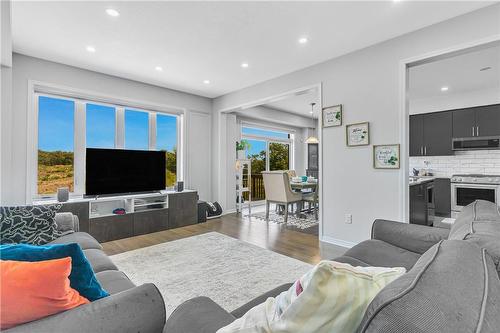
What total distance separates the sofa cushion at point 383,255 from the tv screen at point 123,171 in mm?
3635

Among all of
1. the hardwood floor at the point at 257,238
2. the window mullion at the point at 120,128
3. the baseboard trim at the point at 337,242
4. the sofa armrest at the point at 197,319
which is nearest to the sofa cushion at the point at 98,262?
the sofa armrest at the point at 197,319

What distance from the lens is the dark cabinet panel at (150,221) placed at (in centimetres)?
411

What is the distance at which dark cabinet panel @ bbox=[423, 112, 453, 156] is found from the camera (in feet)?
16.9

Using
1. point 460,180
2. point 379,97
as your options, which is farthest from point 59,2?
point 460,180

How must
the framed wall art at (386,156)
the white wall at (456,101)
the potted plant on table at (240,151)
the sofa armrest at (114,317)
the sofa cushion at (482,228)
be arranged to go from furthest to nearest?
the potted plant on table at (240,151) → the white wall at (456,101) → the framed wall art at (386,156) → the sofa cushion at (482,228) → the sofa armrest at (114,317)

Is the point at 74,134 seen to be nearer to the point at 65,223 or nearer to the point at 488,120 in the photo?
the point at 65,223

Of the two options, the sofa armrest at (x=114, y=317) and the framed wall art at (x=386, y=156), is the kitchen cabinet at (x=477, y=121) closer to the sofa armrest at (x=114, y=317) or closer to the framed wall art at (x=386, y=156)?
the framed wall art at (x=386, y=156)

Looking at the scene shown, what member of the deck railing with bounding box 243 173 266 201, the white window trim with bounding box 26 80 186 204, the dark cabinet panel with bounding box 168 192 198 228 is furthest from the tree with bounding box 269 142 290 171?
the dark cabinet panel with bounding box 168 192 198 228

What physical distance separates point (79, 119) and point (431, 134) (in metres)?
6.90

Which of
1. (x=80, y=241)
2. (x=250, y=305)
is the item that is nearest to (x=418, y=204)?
(x=250, y=305)

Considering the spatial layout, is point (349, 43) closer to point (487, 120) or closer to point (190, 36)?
point (190, 36)

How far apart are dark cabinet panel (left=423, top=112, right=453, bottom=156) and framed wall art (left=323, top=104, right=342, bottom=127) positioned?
3244mm

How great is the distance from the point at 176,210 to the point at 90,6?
10.7 feet

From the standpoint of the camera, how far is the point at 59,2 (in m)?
2.36
